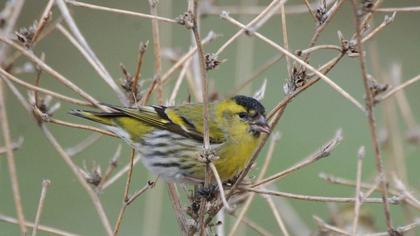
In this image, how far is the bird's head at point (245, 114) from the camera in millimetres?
3305

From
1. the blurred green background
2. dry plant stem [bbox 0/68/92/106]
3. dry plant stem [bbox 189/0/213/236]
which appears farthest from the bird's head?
the blurred green background

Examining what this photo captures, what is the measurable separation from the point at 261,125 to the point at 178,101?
7.95 feet

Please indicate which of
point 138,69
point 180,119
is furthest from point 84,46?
point 180,119

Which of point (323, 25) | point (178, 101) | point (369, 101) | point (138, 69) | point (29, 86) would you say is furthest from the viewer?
point (178, 101)

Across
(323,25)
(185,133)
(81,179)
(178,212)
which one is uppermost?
(323,25)

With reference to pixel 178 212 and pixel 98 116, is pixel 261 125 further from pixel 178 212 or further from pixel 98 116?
pixel 98 116

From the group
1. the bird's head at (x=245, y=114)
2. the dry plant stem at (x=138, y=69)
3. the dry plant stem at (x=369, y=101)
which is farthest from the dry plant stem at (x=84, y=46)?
the dry plant stem at (x=369, y=101)

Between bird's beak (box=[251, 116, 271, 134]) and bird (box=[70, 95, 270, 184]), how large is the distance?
0.08 feet

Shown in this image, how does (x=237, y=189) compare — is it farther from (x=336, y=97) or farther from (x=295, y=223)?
(x=336, y=97)

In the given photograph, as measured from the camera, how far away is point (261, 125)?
3252mm

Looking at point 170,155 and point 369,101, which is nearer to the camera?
point 369,101

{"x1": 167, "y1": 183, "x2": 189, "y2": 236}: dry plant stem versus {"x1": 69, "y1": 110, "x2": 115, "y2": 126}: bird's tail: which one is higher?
{"x1": 69, "y1": 110, "x2": 115, "y2": 126}: bird's tail

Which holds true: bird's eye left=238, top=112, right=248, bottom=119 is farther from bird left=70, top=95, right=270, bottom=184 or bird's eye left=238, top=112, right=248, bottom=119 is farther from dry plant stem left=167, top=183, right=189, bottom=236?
dry plant stem left=167, top=183, right=189, bottom=236

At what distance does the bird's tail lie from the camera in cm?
347
